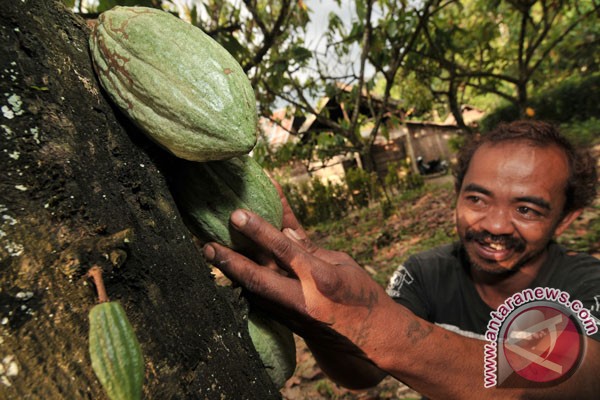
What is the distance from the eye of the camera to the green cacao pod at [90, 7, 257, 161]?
24.8 inches

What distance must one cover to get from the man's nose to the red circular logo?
367 mm

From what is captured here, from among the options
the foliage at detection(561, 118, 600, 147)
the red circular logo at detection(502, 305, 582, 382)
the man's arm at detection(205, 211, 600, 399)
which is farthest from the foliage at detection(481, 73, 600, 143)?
the man's arm at detection(205, 211, 600, 399)

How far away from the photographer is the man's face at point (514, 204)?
168 cm

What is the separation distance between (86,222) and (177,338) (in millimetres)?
191

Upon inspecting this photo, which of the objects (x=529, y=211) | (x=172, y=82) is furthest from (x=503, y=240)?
(x=172, y=82)

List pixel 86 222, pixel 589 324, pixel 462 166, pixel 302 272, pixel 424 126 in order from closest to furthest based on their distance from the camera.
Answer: pixel 86 222 → pixel 302 272 → pixel 589 324 → pixel 462 166 → pixel 424 126

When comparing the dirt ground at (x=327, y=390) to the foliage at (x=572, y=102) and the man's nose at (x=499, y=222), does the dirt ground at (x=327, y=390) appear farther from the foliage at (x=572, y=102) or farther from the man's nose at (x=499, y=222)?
the foliage at (x=572, y=102)

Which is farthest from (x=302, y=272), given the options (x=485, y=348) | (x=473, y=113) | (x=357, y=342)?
(x=473, y=113)

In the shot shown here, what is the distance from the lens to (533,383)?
4.14ft

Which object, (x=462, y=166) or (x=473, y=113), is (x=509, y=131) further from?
(x=473, y=113)

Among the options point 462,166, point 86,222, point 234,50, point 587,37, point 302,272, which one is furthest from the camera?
point 587,37

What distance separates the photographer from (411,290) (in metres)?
1.96

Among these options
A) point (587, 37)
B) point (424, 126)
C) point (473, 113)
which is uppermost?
point (587, 37)

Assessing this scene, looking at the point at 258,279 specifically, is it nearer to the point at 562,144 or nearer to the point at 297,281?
the point at 297,281
